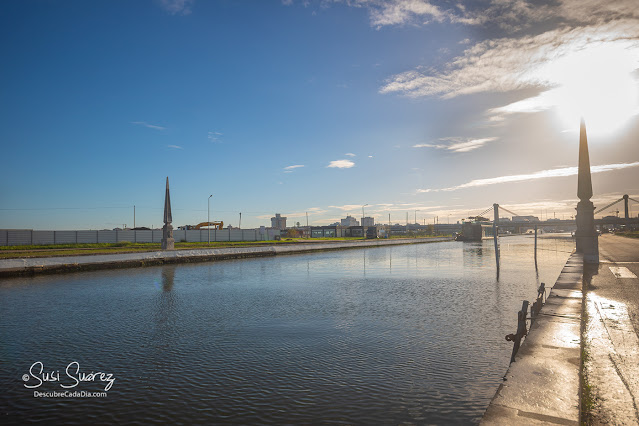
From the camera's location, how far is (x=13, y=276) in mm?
25328

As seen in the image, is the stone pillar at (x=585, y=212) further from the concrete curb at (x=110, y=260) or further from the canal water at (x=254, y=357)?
the concrete curb at (x=110, y=260)

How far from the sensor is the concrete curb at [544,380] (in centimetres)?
495

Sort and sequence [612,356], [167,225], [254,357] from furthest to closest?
[167,225]
[254,357]
[612,356]

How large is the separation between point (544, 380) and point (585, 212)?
87.1 ft

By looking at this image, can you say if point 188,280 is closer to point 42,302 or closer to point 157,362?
point 42,302

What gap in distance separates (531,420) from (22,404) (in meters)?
8.20

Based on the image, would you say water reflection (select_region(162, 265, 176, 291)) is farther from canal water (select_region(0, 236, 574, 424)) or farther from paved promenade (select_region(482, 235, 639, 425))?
paved promenade (select_region(482, 235, 639, 425))

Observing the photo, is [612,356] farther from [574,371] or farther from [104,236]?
[104,236]

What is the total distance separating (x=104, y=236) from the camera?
66.8m

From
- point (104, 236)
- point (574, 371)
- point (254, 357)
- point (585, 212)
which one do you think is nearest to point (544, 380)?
point (574, 371)

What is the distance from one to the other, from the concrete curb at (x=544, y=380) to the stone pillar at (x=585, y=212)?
826 inches

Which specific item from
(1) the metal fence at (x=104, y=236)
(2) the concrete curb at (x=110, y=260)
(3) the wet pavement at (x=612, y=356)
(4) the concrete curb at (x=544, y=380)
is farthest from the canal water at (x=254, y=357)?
(1) the metal fence at (x=104, y=236)

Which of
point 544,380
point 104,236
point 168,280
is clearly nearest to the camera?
point 544,380

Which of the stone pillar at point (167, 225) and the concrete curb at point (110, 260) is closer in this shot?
the concrete curb at point (110, 260)
